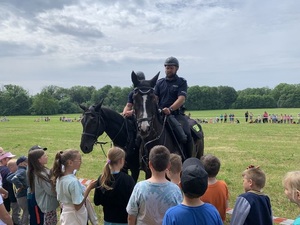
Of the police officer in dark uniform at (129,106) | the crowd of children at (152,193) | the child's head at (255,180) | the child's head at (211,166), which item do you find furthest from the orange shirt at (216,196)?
the police officer in dark uniform at (129,106)

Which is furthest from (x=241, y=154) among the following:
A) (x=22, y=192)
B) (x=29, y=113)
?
(x=29, y=113)

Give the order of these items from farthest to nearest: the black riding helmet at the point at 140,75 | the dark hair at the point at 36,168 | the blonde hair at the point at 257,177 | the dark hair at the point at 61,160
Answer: the black riding helmet at the point at 140,75 < the dark hair at the point at 36,168 < the dark hair at the point at 61,160 < the blonde hair at the point at 257,177

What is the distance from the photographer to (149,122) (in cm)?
579

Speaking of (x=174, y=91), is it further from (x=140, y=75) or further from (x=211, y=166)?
(x=211, y=166)

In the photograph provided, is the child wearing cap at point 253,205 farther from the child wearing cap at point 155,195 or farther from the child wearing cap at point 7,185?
the child wearing cap at point 7,185

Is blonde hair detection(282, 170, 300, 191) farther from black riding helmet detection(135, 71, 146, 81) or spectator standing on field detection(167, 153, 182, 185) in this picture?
black riding helmet detection(135, 71, 146, 81)

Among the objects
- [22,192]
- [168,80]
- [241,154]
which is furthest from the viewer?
[241,154]

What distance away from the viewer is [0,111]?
11044 centimetres

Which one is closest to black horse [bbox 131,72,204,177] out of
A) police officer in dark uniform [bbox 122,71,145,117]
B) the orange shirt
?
police officer in dark uniform [bbox 122,71,145,117]

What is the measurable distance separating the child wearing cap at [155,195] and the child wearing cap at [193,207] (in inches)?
27.0

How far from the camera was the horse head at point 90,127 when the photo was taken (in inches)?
271

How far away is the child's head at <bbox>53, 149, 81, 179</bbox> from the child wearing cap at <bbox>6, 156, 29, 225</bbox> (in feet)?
4.31

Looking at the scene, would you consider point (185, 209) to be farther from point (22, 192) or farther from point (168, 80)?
point (168, 80)

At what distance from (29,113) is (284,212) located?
379ft
